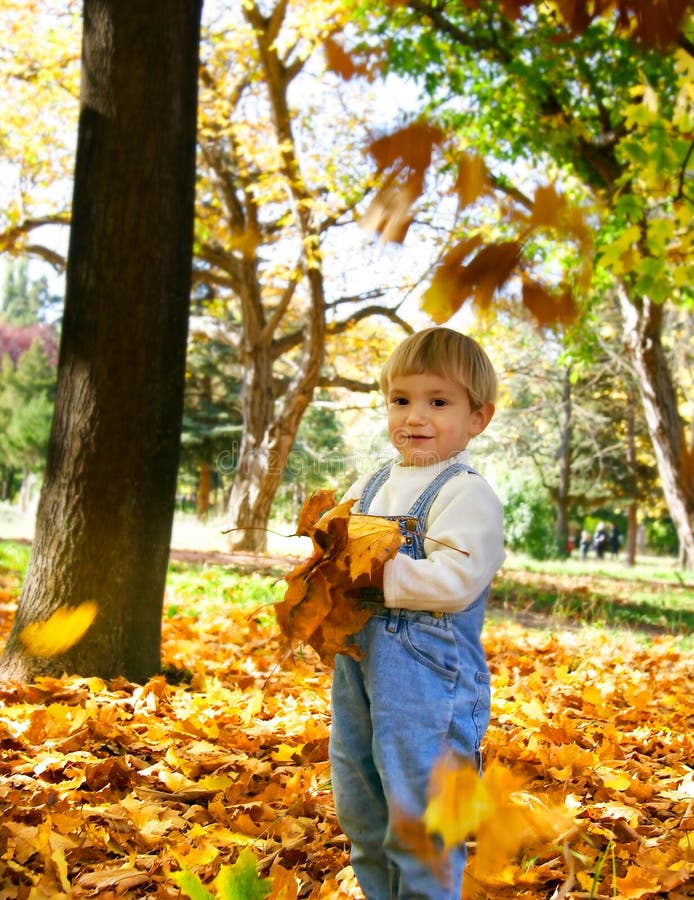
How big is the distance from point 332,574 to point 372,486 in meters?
0.41

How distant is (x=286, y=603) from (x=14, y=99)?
547 inches

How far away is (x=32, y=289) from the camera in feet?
200

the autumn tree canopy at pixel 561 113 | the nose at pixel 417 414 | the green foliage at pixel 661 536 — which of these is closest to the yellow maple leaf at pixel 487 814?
the nose at pixel 417 414

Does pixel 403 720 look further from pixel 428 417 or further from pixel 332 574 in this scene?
pixel 428 417

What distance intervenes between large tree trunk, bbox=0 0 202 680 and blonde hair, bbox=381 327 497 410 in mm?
1938

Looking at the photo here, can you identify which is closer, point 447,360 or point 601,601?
point 447,360

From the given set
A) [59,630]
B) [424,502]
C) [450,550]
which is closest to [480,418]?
[424,502]

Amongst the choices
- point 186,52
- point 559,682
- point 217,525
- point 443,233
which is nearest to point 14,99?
point 443,233

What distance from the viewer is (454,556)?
1679 mm

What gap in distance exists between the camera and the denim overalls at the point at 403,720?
166 cm

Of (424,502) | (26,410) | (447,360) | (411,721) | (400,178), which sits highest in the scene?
(26,410)

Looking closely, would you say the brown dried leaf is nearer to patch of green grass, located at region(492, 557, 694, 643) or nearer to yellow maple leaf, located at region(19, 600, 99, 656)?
yellow maple leaf, located at region(19, 600, 99, 656)

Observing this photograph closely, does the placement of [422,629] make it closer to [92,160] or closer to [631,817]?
[631,817]

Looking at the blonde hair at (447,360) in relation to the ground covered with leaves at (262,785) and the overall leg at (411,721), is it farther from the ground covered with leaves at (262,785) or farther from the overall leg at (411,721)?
the ground covered with leaves at (262,785)
